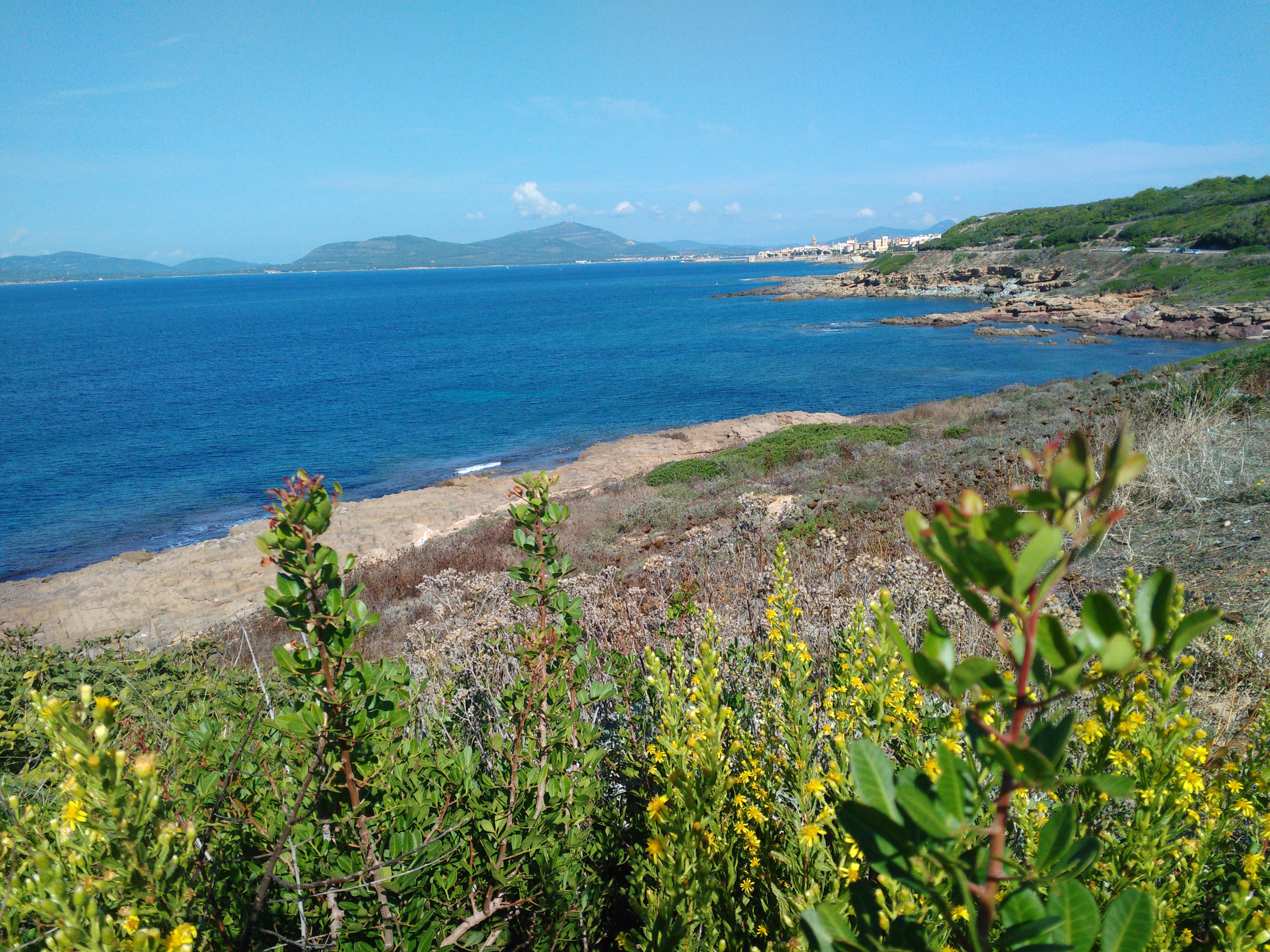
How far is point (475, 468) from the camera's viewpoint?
25.6 meters

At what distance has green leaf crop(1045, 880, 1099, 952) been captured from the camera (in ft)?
2.56

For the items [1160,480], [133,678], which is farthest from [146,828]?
[1160,480]

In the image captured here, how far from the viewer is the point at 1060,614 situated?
4184 millimetres

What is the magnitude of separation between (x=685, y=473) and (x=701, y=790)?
1640cm

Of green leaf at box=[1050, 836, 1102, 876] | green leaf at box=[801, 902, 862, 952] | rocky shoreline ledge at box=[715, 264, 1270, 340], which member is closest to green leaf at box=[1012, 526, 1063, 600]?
green leaf at box=[1050, 836, 1102, 876]

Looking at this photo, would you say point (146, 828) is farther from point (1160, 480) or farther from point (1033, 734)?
point (1160, 480)

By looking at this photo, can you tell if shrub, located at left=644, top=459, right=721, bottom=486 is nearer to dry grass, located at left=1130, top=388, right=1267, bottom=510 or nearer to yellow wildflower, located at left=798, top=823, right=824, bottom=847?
dry grass, located at left=1130, top=388, right=1267, bottom=510

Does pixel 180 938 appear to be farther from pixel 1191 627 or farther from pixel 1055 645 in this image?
pixel 1191 627

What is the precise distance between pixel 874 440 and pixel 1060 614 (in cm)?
1421

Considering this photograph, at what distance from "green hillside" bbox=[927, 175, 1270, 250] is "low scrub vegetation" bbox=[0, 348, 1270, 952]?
72.5 metres

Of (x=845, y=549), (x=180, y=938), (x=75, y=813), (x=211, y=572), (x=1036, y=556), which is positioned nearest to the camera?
(x=1036, y=556)

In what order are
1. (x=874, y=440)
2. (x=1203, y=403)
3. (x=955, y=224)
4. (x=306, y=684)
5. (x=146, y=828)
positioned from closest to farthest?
(x=146, y=828)
(x=306, y=684)
(x=1203, y=403)
(x=874, y=440)
(x=955, y=224)

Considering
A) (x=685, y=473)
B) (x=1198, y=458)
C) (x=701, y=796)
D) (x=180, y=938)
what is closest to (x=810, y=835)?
(x=701, y=796)

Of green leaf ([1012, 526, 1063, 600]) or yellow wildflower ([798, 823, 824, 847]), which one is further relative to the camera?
yellow wildflower ([798, 823, 824, 847])
